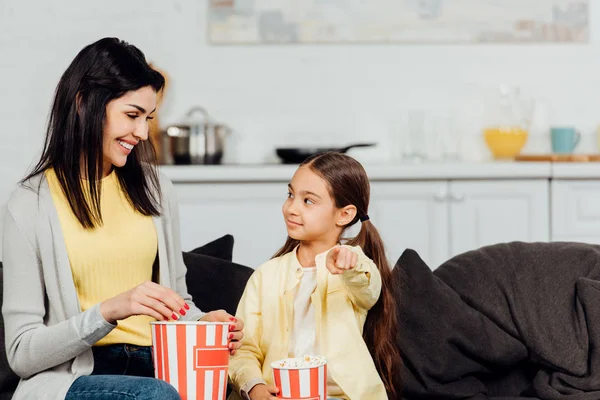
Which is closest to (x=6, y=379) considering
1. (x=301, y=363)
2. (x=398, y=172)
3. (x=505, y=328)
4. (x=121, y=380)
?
(x=121, y=380)

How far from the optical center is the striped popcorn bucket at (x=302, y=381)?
1.65m

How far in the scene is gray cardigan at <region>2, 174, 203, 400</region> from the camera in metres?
1.81

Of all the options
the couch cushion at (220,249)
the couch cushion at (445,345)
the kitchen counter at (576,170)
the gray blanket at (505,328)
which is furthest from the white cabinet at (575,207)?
the couch cushion at (220,249)

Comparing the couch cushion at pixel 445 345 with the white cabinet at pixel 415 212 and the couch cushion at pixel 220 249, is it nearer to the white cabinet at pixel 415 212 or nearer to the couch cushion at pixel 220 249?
the couch cushion at pixel 220 249

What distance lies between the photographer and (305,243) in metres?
2.22

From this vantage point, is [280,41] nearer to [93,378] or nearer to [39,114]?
[39,114]

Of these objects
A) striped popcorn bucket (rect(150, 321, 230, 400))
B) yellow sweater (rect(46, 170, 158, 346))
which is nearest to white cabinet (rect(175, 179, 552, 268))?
yellow sweater (rect(46, 170, 158, 346))

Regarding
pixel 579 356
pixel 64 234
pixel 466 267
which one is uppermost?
pixel 64 234

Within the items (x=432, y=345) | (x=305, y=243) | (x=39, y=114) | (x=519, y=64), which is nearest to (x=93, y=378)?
(x=305, y=243)

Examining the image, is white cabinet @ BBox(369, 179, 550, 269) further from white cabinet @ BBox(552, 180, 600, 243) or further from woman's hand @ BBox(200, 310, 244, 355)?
woman's hand @ BBox(200, 310, 244, 355)

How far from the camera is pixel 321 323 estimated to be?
6.90 feet

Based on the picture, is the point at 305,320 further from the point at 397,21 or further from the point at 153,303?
the point at 397,21

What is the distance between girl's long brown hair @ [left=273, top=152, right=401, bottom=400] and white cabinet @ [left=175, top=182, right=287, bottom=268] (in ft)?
5.82

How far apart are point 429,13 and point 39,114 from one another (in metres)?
1.99
